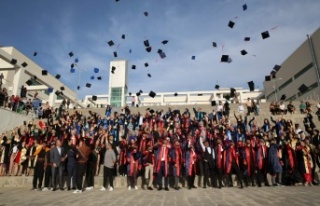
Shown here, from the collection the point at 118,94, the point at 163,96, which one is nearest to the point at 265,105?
the point at 163,96

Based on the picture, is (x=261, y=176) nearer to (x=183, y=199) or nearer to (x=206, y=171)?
(x=206, y=171)

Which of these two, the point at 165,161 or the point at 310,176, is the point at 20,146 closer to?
the point at 165,161

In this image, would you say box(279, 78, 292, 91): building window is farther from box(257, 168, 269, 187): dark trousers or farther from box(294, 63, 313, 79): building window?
box(257, 168, 269, 187): dark trousers

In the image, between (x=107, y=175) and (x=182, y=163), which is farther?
(x=182, y=163)

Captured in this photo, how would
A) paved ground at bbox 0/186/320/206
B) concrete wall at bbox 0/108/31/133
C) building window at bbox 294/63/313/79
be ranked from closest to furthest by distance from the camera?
paved ground at bbox 0/186/320/206, concrete wall at bbox 0/108/31/133, building window at bbox 294/63/313/79

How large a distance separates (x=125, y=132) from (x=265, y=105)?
551 inches

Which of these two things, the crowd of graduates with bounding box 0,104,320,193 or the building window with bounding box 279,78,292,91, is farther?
the building window with bounding box 279,78,292,91

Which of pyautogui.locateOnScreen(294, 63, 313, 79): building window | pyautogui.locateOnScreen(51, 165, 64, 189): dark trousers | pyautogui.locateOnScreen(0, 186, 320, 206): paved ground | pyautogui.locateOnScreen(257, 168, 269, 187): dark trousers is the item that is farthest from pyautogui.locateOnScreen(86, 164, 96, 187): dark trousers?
pyautogui.locateOnScreen(294, 63, 313, 79): building window

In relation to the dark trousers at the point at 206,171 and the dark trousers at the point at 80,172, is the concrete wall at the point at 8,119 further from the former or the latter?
the dark trousers at the point at 206,171

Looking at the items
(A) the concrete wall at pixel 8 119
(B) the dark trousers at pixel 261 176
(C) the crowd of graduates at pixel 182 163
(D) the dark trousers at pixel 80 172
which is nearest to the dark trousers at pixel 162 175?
(C) the crowd of graduates at pixel 182 163

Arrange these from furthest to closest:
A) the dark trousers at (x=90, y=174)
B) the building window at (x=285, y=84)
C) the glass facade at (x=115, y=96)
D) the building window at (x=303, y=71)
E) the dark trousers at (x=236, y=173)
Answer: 1. the glass facade at (x=115, y=96)
2. the building window at (x=285, y=84)
3. the building window at (x=303, y=71)
4. the dark trousers at (x=90, y=174)
5. the dark trousers at (x=236, y=173)

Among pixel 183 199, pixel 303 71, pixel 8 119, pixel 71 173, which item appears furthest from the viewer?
pixel 303 71

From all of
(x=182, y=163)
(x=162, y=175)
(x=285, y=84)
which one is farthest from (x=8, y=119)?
(x=285, y=84)

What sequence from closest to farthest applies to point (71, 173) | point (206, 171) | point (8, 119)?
point (71, 173) → point (206, 171) → point (8, 119)
